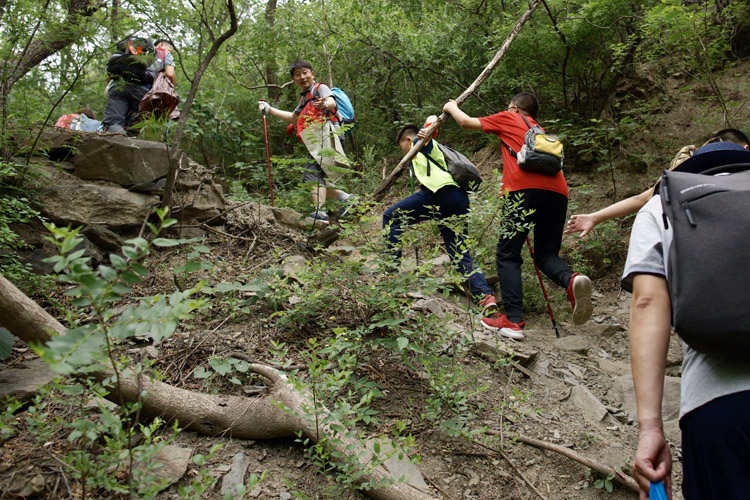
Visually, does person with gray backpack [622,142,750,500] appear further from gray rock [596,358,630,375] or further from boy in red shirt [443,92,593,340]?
gray rock [596,358,630,375]

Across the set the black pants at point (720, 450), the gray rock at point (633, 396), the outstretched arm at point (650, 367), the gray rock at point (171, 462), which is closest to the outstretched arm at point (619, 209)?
the outstretched arm at point (650, 367)

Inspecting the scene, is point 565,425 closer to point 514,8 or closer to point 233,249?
point 233,249

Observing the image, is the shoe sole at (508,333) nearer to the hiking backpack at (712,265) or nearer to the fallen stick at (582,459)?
the fallen stick at (582,459)

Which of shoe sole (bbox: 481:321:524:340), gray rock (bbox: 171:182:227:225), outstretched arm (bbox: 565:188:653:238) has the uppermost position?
outstretched arm (bbox: 565:188:653:238)

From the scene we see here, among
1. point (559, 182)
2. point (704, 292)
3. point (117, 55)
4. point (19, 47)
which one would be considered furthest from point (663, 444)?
point (117, 55)

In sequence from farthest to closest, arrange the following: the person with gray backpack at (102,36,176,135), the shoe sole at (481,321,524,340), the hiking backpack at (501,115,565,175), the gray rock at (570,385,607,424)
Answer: the person with gray backpack at (102,36,176,135), the shoe sole at (481,321,524,340), the hiking backpack at (501,115,565,175), the gray rock at (570,385,607,424)

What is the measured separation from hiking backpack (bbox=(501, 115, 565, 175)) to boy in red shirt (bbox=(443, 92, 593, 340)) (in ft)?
0.23

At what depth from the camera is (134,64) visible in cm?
595

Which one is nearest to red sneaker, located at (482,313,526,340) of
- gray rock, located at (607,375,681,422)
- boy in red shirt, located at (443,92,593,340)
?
boy in red shirt, located at (443,92,593,340)

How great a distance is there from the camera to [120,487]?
68.6 inches

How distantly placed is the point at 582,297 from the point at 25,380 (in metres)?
4.18

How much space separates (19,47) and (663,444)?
6205 mm

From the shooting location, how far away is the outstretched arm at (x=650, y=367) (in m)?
1.38

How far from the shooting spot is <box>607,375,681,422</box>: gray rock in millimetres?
3463
